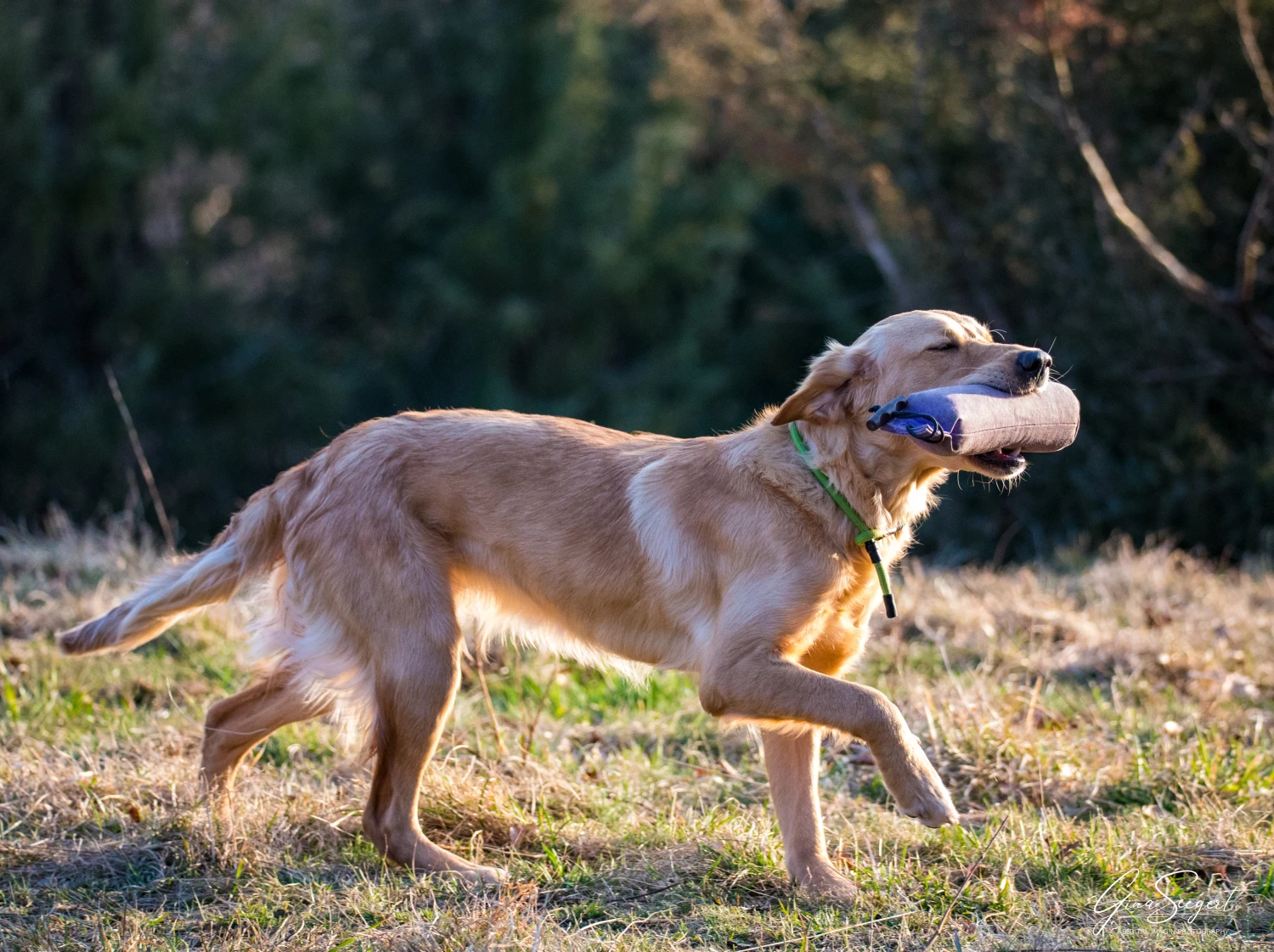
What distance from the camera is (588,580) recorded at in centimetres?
445

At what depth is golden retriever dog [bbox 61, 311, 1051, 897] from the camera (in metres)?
4.07

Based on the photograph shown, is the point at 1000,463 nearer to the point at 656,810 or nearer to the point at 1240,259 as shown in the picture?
the point at 656,810

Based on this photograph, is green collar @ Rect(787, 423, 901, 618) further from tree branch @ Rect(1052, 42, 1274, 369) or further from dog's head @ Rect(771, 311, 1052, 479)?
tree branch @ Rect(1052, 42, 1274, 369)

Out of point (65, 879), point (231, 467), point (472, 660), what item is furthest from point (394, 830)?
point (231, 467)

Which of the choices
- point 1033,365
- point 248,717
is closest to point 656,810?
A: point 248,717

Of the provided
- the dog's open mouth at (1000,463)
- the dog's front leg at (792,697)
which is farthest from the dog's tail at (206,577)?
the dog's open mouth at (1000,463)

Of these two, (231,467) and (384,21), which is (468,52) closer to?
(384,21)

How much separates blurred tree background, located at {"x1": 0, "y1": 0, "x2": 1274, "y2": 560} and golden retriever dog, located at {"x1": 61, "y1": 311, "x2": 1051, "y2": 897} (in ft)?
10.5

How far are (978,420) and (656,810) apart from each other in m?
1.75

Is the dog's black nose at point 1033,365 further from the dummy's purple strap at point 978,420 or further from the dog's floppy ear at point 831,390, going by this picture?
the dog's floppy ear at point 831,390

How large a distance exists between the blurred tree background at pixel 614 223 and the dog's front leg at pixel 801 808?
4543 mm

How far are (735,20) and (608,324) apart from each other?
8.62 metres

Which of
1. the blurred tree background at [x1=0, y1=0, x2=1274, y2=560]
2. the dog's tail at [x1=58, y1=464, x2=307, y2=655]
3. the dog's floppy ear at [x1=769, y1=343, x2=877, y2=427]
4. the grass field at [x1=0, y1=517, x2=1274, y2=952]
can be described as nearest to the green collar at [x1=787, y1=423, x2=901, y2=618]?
the dog's floppy ear at [x1=769, y1=343, x2=877, y2=427]

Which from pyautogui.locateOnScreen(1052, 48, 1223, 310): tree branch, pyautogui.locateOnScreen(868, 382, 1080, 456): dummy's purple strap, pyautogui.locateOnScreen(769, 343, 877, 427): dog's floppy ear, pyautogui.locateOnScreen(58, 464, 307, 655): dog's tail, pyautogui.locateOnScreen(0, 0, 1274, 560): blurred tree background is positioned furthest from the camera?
pyautogui.locateOnScreen(0, 0, 1274, 560): blurred tree background
